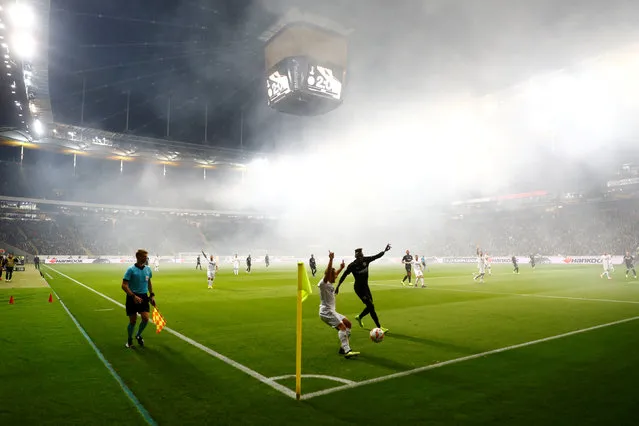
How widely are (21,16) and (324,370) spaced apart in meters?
32.0

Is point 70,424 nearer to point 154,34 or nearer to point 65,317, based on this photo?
point 65,317

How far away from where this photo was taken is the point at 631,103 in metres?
35.8

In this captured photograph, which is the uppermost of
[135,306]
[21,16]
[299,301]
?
[21,16]

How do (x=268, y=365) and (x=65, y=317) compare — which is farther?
(x=65, y=317)

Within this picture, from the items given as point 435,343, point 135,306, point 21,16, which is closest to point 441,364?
point 435,343

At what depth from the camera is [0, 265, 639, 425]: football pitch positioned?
16.1ft

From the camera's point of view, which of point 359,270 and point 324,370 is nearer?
point 324,370

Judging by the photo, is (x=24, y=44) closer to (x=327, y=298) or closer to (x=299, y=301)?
(x=327, y=298)

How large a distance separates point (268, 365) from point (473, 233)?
74596 millimetres

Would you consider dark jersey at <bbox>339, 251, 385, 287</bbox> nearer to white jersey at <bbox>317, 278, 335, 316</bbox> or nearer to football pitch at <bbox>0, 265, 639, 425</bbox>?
football pitch at <bbox>0, 265, 639, 425</bbox>

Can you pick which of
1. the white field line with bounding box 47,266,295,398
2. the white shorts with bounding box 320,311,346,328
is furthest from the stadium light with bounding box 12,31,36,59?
the white shorts with bounding box 320,311,346,328

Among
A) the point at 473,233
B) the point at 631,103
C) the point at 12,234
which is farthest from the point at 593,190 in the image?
the point at 12,234

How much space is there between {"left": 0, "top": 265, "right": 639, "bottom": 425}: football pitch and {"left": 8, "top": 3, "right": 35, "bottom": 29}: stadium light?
2232 centimetres

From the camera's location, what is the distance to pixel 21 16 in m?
26.4
